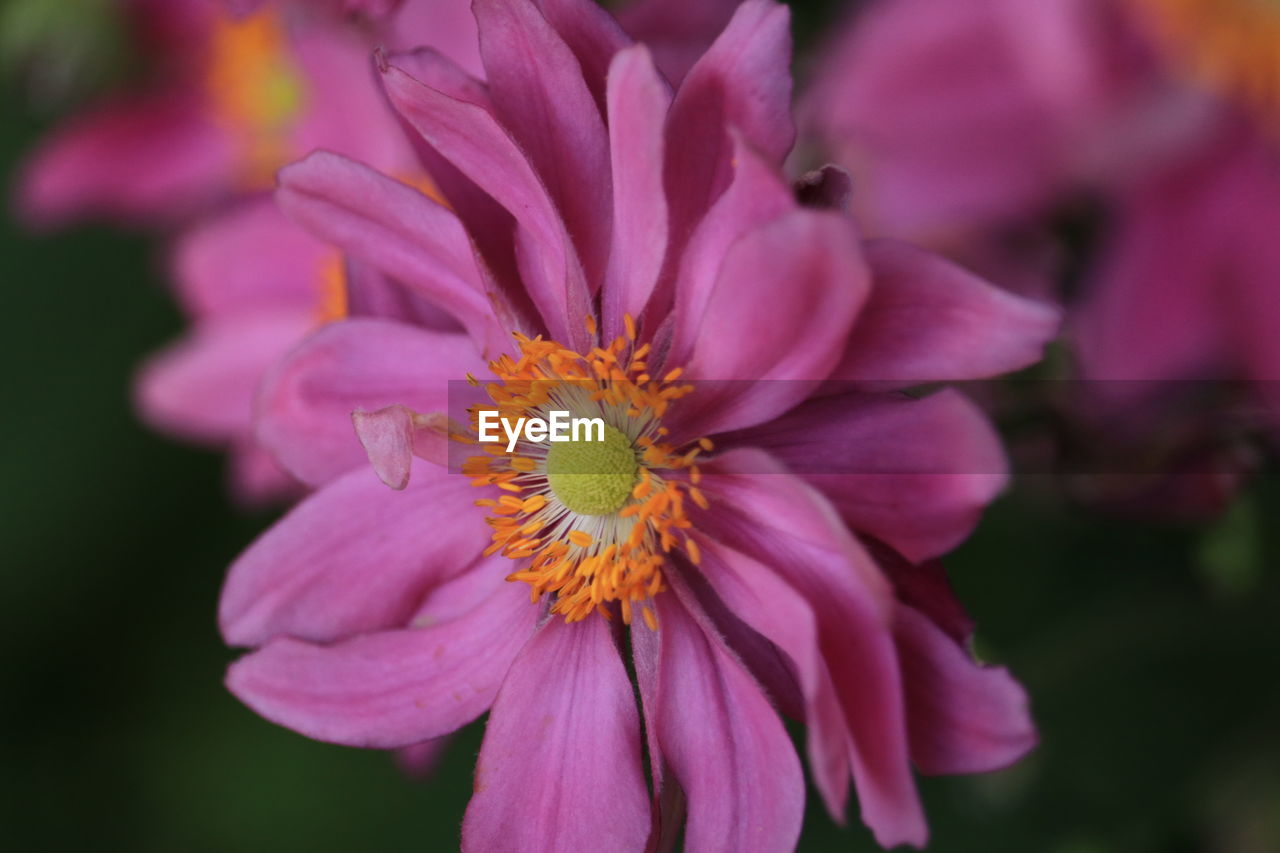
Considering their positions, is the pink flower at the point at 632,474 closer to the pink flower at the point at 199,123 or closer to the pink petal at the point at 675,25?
the pink petal at the point at 675,25

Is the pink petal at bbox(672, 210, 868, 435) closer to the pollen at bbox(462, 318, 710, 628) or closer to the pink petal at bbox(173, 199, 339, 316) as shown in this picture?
the pollen at bbox(462, 318, 710, 628)

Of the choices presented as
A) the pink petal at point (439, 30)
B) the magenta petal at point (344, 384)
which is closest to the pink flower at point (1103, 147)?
the pink petal at point (439, 30)

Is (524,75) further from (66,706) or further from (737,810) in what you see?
(66,706)

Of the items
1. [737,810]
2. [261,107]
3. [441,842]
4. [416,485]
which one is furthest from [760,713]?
[261,107]

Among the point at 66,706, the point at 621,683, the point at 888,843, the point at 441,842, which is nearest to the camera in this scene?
the point at 888,843

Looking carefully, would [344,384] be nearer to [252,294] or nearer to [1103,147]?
[252,294]

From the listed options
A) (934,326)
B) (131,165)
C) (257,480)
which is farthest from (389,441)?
(131,165)

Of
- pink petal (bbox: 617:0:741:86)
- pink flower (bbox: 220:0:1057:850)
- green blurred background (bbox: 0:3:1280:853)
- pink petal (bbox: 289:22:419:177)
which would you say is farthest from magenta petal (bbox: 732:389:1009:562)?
green blurred background (bbox: 0:3:1280:853)
